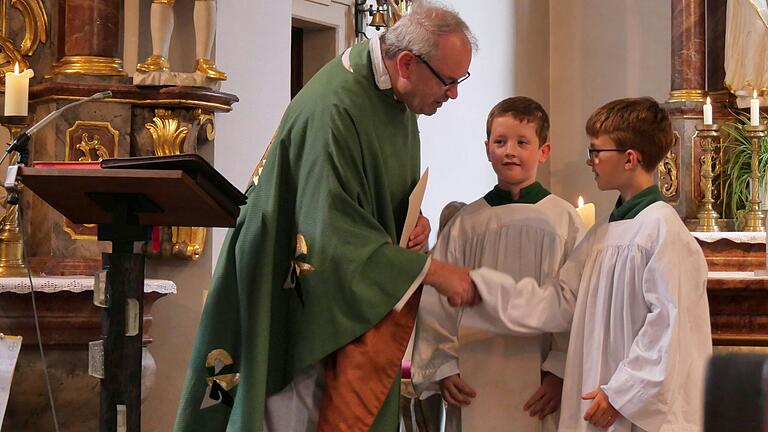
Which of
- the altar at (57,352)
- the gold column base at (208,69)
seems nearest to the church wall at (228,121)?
the gold column base at (208,69)

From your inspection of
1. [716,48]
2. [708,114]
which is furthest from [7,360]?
[716,48]

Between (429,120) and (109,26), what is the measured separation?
137 inches

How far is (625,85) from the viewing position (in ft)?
30.7

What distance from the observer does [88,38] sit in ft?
15.9

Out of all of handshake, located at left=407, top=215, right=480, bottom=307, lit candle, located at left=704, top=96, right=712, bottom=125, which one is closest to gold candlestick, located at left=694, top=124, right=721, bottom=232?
lit candle, located at left=704, top=96, right=712, bottom=125

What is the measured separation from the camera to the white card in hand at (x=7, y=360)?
12.1ft

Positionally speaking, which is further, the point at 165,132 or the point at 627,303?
the point at 165,132

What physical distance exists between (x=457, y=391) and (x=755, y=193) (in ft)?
15.0

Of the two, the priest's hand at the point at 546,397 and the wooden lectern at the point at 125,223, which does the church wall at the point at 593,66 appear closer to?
the priest's hand at the point at 546,397

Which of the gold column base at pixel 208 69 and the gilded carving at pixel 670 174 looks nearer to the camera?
the gold column base at pixel 208 69

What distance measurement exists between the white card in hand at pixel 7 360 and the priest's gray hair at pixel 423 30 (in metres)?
1.75

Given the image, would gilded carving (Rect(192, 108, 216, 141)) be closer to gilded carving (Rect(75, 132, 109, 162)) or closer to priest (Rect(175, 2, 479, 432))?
gilded carving (Rect(75, 132, 109, 162))

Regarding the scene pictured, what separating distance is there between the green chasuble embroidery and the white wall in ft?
16.4

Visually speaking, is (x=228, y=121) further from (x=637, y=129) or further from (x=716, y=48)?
(x=716, y=48)
